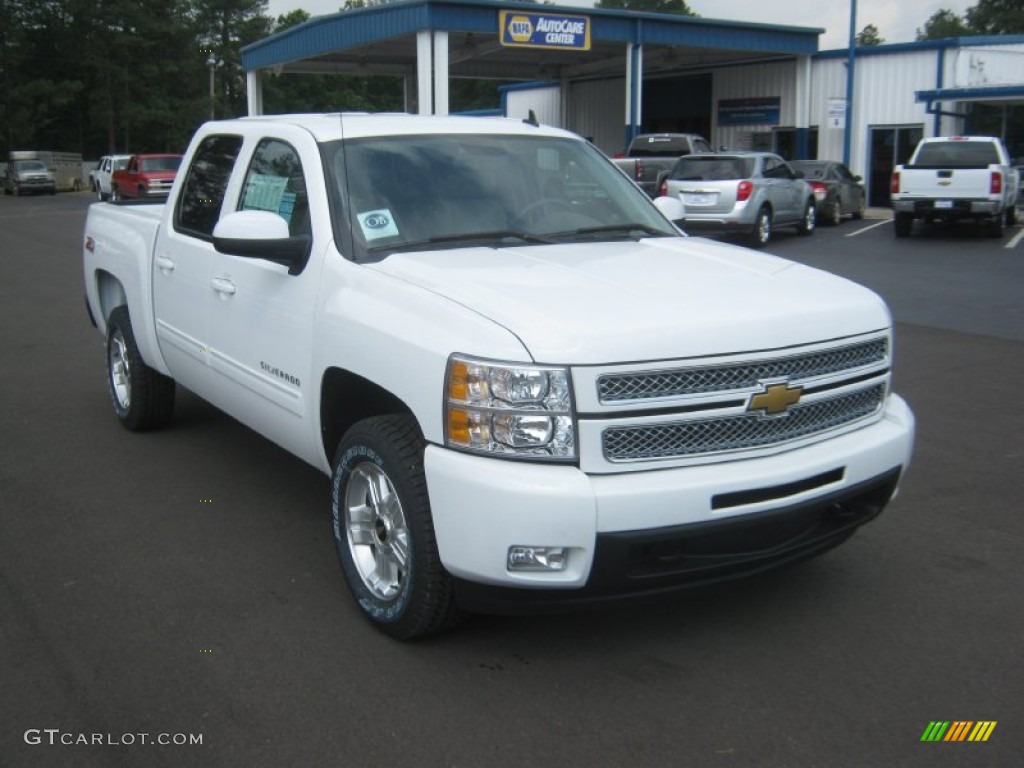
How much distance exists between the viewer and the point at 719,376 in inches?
139

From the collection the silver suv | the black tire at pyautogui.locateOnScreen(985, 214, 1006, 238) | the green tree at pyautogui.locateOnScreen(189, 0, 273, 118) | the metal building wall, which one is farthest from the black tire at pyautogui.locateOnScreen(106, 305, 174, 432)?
the green tree at pyautogui.locateOnScreen(189, 0, 273, 118)

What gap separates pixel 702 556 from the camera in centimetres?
356

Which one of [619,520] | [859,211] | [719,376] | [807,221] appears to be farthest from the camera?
[859,211]

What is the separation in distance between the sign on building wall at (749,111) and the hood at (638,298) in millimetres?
32887

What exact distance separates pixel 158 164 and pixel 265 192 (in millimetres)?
36619

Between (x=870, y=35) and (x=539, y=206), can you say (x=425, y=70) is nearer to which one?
(x=539, y=206)

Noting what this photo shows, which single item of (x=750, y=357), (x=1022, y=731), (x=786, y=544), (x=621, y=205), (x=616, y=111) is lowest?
(x=1022, y=731)

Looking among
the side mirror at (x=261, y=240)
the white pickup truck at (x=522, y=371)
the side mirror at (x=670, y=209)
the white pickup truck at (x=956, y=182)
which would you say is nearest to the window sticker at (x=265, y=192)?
the white pickup truck at (x=522, y=371)

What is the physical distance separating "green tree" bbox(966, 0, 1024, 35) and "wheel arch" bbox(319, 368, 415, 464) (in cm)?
8166

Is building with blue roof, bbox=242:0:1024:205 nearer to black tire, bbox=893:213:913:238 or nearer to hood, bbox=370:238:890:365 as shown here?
black tire, bbox=893:213:913:238

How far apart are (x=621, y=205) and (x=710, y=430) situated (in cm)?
201

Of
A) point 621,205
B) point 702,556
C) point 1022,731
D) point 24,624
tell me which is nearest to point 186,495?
point 24,624

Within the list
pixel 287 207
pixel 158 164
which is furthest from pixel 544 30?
pixel 287 207

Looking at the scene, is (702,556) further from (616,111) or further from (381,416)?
(616,111)
